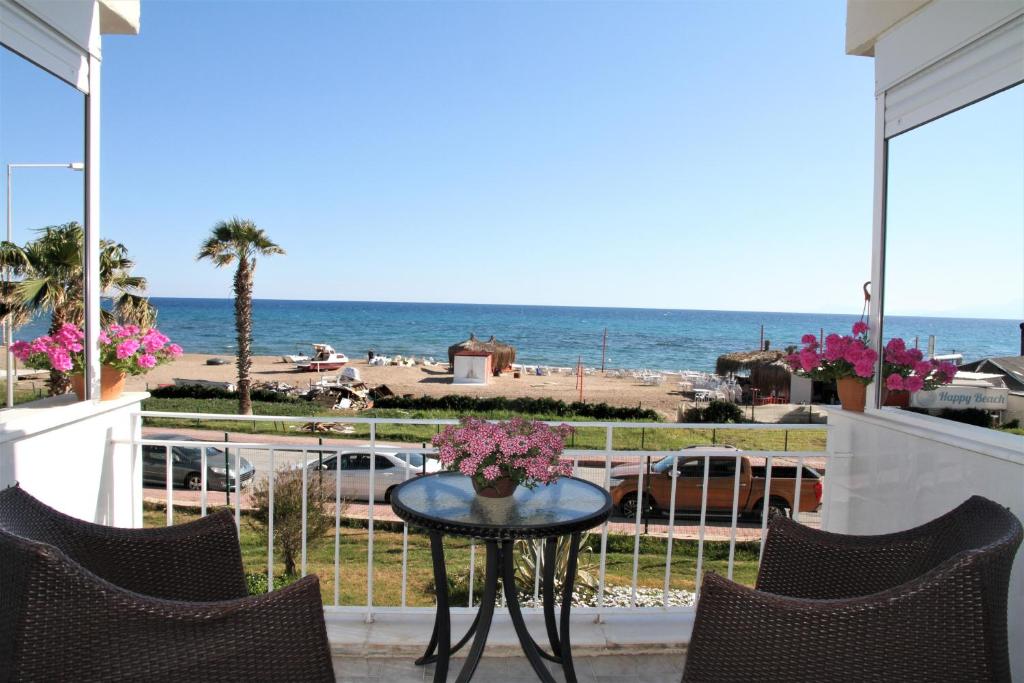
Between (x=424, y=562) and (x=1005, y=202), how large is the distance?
684 cm

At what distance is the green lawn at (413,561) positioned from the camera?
645 centimetres

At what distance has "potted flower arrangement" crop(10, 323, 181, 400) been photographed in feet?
7.25

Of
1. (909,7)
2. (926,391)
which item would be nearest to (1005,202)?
(926,391)

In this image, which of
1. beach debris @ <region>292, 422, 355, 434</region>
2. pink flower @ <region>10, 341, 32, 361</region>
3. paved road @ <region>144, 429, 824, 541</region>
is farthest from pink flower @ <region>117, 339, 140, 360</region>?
beach debris @ <region>292, 422, 355, 434</region>

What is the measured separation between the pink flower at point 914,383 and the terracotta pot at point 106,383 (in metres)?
3.02

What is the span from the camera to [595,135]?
3353 centimetres

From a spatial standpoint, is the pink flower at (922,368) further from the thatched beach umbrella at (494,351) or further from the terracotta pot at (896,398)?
the thatched beach umbrella at (494,351)

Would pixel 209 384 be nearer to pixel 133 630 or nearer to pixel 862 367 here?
pixel 862 367

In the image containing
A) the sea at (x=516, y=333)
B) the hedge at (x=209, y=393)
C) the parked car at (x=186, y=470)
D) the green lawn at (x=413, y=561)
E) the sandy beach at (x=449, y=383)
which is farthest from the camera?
the sea at (x=516, y=333)

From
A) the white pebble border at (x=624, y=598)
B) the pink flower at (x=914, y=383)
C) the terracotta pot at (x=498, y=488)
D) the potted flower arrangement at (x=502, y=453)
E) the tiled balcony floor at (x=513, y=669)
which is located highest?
the pink flower at (x=914, y=383)

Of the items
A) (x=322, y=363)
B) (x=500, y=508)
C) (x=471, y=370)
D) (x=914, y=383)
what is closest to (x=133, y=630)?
(x=500, y=508)

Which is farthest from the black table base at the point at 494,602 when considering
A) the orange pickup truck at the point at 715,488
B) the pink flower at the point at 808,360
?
the orange pickup truck at the point at 715,488

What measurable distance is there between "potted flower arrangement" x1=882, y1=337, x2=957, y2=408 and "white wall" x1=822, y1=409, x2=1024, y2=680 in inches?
3.9

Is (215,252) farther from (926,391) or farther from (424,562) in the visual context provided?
(926,391)
